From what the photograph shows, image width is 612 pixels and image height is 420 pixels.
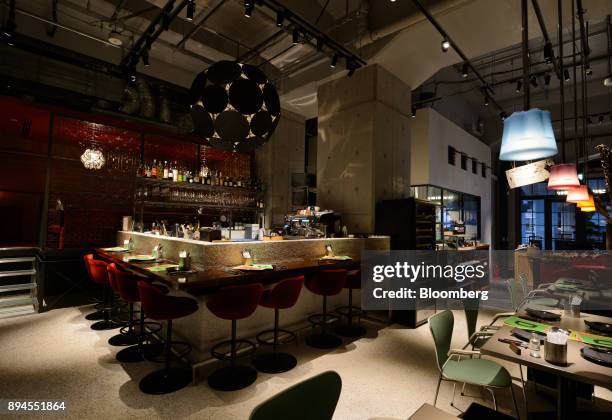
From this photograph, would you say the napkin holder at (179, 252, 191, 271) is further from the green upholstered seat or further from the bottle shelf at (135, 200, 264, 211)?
the bottle shelf at (135, 200, 264, 211)

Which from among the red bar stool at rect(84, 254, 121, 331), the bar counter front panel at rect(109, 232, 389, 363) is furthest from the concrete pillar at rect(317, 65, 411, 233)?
the red bar stool at rect(84, 254, 121, 331)

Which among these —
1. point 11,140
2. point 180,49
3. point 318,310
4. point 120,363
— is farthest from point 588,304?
point 11,140

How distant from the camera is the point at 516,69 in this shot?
7.57 meters

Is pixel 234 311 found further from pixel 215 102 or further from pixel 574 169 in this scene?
pixel 574 169

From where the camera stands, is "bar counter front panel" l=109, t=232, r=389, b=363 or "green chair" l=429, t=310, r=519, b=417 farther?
"bar counter front panel" l=109, t=232, r=389, b=363

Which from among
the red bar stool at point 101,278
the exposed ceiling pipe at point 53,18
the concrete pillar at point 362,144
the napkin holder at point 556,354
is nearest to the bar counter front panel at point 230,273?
the red bar stool at point 101,278

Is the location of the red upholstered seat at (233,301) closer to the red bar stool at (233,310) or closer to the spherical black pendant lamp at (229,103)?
the red bar stool at (233,310)

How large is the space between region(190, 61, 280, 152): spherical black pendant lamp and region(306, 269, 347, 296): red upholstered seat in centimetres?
186

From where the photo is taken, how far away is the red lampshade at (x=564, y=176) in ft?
11.2

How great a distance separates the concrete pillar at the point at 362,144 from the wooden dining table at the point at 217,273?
161 cm

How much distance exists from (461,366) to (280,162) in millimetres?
6024

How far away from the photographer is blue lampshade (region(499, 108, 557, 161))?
6.87 feet

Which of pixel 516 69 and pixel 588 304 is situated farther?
Answer: pixel 516 69

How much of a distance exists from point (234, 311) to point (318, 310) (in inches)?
82.6
